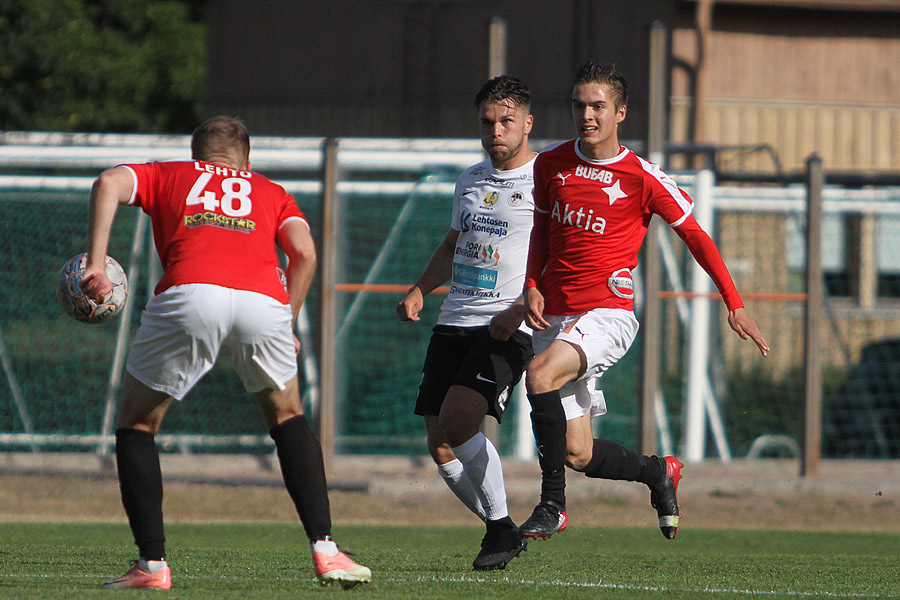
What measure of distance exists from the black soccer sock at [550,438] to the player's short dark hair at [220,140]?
171cm

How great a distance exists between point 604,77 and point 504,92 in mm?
493

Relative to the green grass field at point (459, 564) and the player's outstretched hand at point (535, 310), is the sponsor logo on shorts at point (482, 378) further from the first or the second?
the green grass field at point (459, 564)

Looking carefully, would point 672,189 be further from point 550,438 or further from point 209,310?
point 209,310

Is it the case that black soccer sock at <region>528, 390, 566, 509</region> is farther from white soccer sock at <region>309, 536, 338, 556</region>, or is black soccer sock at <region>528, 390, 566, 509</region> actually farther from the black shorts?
white soccer sock at <region>309, 536, 338, 556</region>

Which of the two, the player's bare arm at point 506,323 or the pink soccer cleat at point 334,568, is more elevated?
the player's bare arm at point 506,323

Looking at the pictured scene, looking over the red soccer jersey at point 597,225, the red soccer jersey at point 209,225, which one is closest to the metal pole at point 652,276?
the red soccer jersey at point 597,225


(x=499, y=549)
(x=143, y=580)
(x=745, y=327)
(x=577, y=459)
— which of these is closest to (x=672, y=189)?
(x=745, y=327)

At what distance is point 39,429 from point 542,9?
371 inches

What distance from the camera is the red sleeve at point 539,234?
5.95 meters

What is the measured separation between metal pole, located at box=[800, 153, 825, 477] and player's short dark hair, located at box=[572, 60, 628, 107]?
5.12 metres

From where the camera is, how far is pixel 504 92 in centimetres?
607

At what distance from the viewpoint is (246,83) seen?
1942cm

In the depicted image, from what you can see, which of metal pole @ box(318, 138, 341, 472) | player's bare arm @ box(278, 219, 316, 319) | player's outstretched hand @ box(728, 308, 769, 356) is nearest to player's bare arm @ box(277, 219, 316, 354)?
player's bare arm @ box(278, 219, 316, 319)

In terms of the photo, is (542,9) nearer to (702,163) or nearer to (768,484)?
(702,163)
